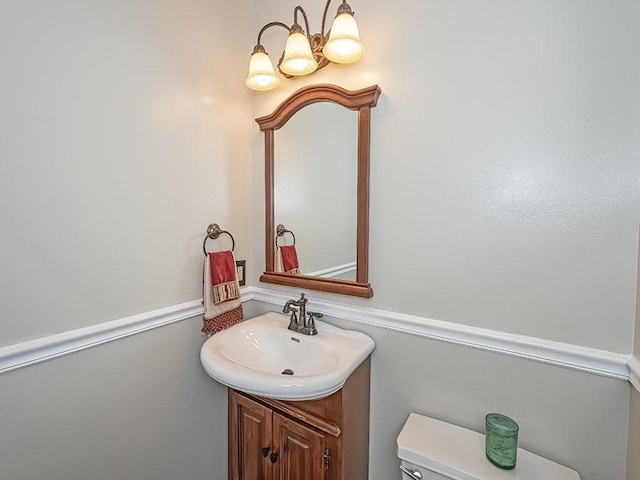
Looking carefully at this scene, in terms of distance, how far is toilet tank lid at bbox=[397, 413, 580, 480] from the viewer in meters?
0.89

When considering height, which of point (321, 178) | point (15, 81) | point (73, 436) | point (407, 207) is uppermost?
point (15, 81)

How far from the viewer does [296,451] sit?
1174 mm

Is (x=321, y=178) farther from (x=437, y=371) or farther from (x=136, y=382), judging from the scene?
(x=136, y=382)

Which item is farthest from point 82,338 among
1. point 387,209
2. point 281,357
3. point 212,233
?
point 387,209

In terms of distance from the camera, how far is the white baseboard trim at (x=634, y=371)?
799 millimetres

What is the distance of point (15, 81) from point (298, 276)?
115 cm

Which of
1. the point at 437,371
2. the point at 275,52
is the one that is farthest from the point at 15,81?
the point at 437,371

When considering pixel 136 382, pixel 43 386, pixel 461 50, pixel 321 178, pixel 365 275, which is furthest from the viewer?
pixel 321 178

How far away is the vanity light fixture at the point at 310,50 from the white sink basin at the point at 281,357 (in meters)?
1.12

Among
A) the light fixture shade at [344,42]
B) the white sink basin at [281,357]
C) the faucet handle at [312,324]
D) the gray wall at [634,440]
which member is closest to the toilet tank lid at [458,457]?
the gray wall at [634,440]

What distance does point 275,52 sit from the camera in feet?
4.88

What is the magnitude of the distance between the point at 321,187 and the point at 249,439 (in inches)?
45.6

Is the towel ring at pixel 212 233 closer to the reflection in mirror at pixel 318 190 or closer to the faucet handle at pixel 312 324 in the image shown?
the reflection in mirror at pixel 318 190

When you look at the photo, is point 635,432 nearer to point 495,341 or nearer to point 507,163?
point 495,341
